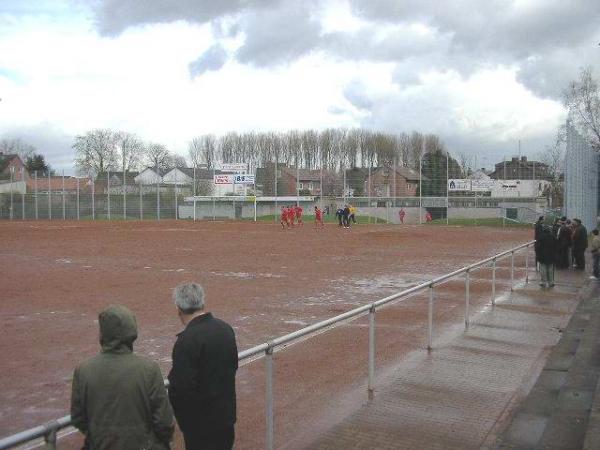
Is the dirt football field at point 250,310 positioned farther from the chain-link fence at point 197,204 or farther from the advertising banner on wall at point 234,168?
the advertising banner on wall at point 234,168

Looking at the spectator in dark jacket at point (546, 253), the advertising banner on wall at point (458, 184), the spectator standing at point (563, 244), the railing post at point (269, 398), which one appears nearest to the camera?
the railing post at point (269, 398)

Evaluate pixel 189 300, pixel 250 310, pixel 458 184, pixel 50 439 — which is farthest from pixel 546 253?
pixel 458 184

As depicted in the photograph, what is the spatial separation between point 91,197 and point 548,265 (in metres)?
59.8

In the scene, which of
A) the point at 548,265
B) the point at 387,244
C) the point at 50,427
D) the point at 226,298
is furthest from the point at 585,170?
the point at 50,427

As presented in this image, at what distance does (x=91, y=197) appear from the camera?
222ft

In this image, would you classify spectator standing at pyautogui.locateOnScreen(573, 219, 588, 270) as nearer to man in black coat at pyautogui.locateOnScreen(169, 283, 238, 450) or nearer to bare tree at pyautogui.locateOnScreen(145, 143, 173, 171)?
man in black coat at pyautogui.locateOnScreen(169, 283, 238, 450)

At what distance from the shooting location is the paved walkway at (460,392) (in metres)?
A: 5.57

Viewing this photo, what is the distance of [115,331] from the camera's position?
3.22 meters

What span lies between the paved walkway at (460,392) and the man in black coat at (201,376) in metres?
1.87

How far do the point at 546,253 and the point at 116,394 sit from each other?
1309cm

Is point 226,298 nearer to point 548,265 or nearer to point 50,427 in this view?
point 548,265

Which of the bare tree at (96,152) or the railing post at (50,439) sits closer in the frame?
the railing post at (50,439)

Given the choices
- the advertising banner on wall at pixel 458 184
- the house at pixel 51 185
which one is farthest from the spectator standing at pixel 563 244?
the house at pixel 51 185

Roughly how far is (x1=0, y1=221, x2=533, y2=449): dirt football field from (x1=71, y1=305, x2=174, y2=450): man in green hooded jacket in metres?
0.77
